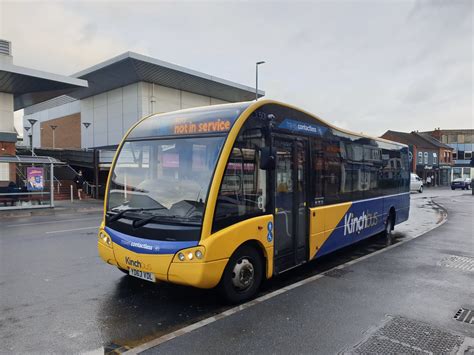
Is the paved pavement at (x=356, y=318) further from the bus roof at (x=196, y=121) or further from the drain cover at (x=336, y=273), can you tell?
the bus roof at (x=196, y=121)

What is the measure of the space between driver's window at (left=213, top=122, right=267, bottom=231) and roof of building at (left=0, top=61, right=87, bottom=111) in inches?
836

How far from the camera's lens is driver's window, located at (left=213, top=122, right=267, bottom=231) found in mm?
4848

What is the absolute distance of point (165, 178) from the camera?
5215 mm

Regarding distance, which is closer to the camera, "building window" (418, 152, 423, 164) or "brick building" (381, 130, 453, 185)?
"brick building" (381, 130, 453, 185)

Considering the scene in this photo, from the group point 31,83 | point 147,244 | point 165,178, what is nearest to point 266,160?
point 165,178

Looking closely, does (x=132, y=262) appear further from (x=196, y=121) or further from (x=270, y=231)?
(x=196, y=121)

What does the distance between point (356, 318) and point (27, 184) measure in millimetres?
19646

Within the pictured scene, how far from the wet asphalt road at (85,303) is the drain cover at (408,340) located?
1.86 m

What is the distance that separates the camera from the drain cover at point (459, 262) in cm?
735

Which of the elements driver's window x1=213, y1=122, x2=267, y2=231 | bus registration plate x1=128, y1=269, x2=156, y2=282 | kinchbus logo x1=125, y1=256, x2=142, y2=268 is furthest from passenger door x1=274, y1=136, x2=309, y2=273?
kinchbus logo x1=125, y1=256, x2=142, y2=268

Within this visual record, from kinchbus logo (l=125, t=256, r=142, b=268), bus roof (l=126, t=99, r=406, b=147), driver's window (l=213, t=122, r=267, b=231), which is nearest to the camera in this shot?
driver's window (l=213, t=122, r=267, b=231)

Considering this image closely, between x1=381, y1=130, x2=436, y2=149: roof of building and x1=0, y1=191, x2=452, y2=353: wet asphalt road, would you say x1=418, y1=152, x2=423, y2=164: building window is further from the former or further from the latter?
x1=0, y1=191, x2=452, y2=353: wet asphalt road

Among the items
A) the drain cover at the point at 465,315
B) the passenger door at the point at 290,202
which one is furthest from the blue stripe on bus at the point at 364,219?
the drain cover at the point at 465,315

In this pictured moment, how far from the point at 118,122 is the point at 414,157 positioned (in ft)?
158
